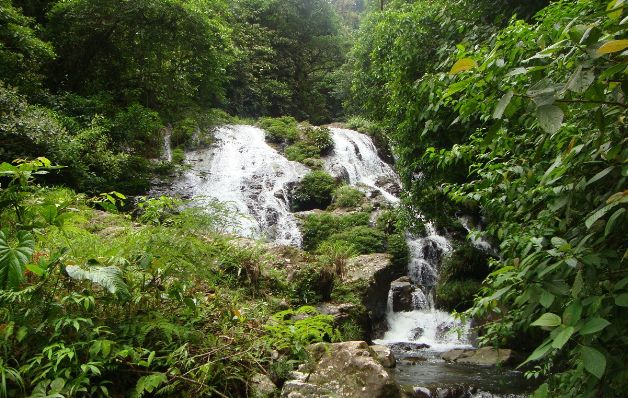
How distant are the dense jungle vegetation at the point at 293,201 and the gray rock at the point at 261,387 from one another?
0.06m

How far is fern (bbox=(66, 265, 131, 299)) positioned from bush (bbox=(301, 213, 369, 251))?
388 inches

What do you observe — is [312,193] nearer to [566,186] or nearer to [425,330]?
[425,330]

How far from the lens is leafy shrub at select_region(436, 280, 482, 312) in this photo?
10.5 metres

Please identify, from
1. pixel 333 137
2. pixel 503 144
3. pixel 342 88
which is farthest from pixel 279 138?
pixel 503 144

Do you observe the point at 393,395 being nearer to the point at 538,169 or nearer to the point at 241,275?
the point at 538,169

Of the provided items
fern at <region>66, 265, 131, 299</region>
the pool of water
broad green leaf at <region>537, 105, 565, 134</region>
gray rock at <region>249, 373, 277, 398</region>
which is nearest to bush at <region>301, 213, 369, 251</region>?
the pool of water

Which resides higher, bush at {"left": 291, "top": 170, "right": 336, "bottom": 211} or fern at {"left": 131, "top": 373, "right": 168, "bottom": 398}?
bush at {"left": 291, "top": 170, "right": 336, "bottom": 211}

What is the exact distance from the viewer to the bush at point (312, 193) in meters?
15.0

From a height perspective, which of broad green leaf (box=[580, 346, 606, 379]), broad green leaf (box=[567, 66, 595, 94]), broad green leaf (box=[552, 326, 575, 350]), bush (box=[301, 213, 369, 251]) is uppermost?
bush (box=[301, 213, 369, 251])

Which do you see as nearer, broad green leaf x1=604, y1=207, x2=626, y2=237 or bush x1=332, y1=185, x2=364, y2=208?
broad green leaf x1=604, y1=207, x2=626, y2=237

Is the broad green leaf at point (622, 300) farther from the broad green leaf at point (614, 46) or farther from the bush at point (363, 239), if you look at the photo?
the bush at point (363, 239)

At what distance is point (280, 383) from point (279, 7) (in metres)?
26.7

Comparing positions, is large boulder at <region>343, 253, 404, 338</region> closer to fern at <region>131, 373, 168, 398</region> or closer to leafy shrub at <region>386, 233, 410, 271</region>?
leafy shrub at <region>386, 233, 410, 271</region>

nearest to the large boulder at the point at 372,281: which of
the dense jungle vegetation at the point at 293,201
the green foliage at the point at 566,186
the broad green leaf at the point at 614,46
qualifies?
the dense jungle vegetation at the point at 293,201
